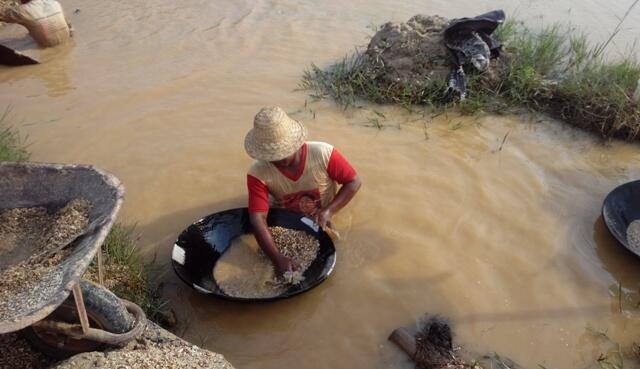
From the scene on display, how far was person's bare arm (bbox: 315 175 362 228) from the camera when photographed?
10.5 feet

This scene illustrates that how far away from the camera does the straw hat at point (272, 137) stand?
2771 mm

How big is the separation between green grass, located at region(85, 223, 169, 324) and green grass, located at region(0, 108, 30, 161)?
3.94 feet

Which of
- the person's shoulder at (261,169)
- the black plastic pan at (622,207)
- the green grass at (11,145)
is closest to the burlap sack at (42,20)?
the green grass at (11,145)

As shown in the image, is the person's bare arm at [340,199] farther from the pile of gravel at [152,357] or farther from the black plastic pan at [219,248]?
the pile of gravel at [152,357]

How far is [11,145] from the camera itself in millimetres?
4004

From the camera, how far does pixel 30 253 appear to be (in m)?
2.11

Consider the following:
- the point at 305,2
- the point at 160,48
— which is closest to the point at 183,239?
the point at 160,48

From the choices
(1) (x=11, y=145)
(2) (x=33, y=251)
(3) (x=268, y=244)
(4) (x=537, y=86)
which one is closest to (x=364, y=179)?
(3) (x=268, y=244)

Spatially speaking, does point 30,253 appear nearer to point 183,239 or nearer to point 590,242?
point 183,239

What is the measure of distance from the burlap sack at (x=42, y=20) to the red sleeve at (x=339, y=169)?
4.41 meters

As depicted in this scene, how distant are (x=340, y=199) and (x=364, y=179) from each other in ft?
2.63

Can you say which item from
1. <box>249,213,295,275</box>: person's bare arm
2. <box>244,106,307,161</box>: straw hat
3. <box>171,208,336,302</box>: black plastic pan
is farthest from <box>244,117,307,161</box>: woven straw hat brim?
<box>171,208,336,302</box>: black plastic pan

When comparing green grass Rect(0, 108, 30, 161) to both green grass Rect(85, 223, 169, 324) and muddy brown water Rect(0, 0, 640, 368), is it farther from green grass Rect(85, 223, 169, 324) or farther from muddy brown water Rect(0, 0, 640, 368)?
green grass Rect(85, 223, 169, 324)

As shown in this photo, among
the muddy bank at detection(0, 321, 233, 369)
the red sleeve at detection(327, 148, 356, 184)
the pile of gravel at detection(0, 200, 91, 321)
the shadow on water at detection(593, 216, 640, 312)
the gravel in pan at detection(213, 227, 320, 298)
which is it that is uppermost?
the pile of gravel at detection(0, 200, 91, 321)
